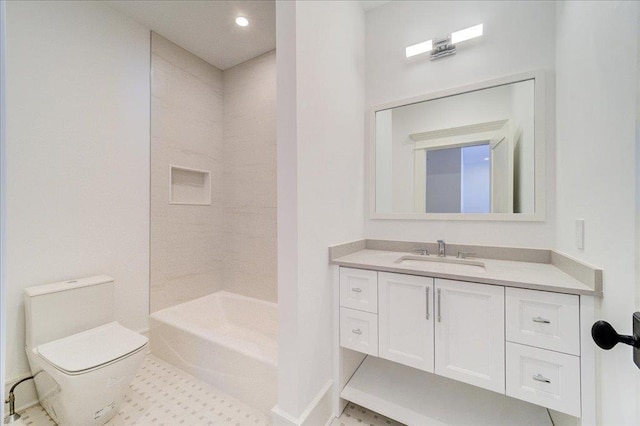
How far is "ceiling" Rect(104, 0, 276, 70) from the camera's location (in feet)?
6.59

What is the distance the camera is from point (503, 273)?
126 cm

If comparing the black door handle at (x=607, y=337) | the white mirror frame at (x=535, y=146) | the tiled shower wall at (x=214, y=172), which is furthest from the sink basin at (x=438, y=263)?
the tiled shower wall at (x=214, y=172)

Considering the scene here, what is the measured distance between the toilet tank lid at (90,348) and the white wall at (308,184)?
0.96 metres

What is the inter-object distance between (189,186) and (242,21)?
5.21ft

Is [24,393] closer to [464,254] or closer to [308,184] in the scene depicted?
[308,184]

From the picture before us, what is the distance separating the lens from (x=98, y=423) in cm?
143

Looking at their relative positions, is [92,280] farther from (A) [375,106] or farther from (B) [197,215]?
(A) [375,106]

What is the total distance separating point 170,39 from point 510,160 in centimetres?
302

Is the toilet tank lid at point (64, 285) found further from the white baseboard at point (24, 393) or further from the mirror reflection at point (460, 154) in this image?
the mirror reflection at point (460, 154)

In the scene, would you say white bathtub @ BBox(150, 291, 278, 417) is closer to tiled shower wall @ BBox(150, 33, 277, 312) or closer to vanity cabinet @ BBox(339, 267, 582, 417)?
tiled shower wall @ BBox(150, 33, 277, 312)

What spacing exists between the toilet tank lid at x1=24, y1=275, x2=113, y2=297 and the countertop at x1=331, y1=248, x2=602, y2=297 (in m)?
1.71

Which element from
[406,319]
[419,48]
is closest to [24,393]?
[406,319]

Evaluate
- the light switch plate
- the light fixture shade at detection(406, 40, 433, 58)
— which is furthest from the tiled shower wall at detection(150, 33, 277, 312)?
the light switch plate

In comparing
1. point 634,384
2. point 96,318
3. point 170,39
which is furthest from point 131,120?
point 634,384
